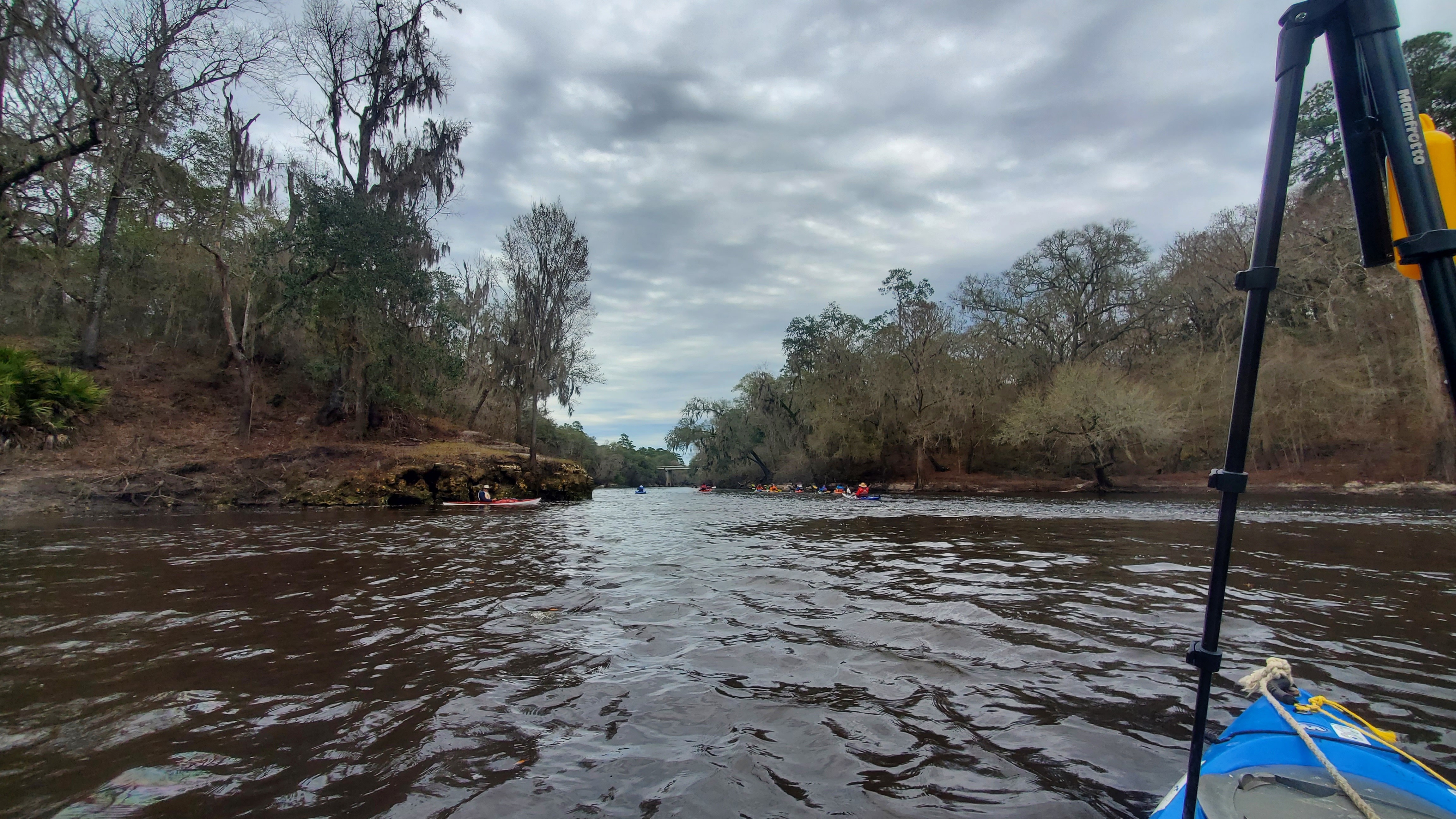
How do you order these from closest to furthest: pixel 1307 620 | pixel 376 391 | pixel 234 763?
pixel 234 763 → pixel 1307 620 → pixel 376 391

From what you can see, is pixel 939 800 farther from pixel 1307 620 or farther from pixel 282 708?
pixel 1307 620

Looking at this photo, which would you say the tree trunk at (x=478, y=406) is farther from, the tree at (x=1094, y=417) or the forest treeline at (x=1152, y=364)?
the tree at (x=1094, y=417)

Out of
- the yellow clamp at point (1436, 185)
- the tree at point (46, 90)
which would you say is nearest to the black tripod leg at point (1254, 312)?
the yellow clamp at point (1436, 185)

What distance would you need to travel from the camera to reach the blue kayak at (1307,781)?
1.51 m

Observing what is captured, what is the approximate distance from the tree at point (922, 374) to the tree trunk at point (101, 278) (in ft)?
115

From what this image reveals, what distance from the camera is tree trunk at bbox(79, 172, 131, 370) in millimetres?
17172

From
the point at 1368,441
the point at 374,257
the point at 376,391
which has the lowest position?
the point at 1368,441

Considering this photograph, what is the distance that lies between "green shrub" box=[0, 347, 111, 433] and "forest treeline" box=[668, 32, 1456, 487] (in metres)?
35.2

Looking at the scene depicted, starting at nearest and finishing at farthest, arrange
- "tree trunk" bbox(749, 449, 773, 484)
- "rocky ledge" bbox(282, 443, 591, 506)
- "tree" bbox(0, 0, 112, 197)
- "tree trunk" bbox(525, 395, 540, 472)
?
"tree" bbox(0, 0, 112, 197)
"rocky ledge" bbox(282, 443, 591, 506)
"tree trunk" bbox(525, 395, 540, 472)
"tree trunk" bbox(749, 449, 773, 484)

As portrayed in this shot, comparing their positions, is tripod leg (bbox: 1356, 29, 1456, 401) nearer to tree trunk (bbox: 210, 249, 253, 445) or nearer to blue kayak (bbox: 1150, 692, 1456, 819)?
blue kayak (bbox: 1150, 692, 1456, 819)

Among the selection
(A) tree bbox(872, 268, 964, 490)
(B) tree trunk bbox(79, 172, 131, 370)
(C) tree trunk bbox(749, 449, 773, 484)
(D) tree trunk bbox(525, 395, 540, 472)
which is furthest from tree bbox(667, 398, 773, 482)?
(B) tree trunk bbox(79, 172, 131, 370)

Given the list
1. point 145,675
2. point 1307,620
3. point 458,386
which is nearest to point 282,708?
point 145,675

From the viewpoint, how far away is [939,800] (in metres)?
2.23

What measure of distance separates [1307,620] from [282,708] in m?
7.19
